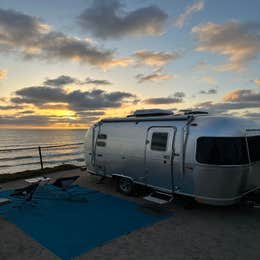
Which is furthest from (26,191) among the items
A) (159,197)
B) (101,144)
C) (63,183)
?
(159,197)

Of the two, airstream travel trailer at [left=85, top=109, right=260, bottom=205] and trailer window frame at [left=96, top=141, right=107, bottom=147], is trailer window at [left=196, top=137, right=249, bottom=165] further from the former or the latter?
trailer window frame at [left=96, top=141, right=107, bottom=147]

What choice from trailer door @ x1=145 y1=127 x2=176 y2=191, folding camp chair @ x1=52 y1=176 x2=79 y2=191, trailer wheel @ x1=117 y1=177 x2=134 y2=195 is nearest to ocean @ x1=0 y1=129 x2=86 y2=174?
folding camp chair @ x1=52 y1=176 x2=79 y2=191

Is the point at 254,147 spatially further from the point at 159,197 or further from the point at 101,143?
the point at 101,143

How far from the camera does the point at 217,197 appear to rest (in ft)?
18.3

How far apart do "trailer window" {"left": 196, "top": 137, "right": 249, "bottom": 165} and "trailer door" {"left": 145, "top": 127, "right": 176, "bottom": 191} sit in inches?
37.0

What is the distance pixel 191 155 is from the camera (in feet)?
18.9

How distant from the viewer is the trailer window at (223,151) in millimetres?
5449

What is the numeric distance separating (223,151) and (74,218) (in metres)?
4.23

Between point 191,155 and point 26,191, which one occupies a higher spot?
point 191,155

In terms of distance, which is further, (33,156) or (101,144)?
(33,156)

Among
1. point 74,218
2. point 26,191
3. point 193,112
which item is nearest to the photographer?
point 74,218

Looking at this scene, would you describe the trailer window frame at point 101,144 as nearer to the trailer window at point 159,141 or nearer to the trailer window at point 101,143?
the trailer window at point 101,143

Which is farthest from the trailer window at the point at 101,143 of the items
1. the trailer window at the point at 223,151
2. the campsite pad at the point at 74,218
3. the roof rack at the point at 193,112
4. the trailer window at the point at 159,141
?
the trailer window at the point at 223,151

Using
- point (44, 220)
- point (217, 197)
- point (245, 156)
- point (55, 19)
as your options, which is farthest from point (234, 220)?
point (55, 19)
